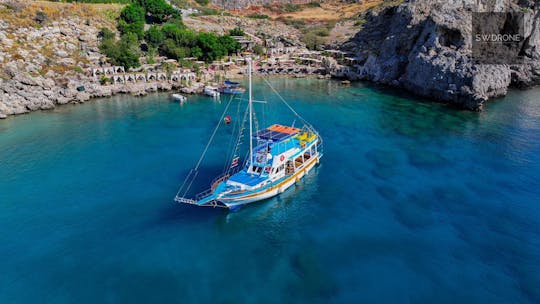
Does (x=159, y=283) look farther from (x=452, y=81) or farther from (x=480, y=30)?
(x=480, y=30)

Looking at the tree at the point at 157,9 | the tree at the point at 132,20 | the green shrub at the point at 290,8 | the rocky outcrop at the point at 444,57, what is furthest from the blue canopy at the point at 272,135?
the green shrub at the point at 290,8

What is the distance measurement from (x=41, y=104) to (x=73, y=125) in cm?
1369

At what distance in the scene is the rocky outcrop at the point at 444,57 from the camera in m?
70.1

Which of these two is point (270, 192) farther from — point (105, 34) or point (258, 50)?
point (258, 50)

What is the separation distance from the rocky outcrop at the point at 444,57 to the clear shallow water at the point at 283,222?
14422 millimetres

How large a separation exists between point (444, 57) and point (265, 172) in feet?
184

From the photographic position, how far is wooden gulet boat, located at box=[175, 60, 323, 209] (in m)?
35.7

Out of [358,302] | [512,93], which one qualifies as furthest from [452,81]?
[358,302]

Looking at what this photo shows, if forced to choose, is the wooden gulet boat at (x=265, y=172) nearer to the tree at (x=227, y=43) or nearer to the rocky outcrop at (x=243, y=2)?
the tree at (x=227, y=43)

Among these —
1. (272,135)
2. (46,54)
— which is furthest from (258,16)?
(272,135)

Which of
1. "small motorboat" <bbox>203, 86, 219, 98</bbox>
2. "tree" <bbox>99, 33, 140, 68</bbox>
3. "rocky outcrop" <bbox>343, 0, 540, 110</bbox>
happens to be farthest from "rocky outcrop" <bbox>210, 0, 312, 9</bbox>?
"small motorboat" <bbox>203, 86, 219, 98</bbox>

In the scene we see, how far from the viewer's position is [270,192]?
Result: 38.1 meters

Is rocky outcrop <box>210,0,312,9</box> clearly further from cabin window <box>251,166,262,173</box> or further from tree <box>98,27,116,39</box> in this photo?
cabin window <box>251,166,262,173</box>

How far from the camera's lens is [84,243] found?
32438mm
